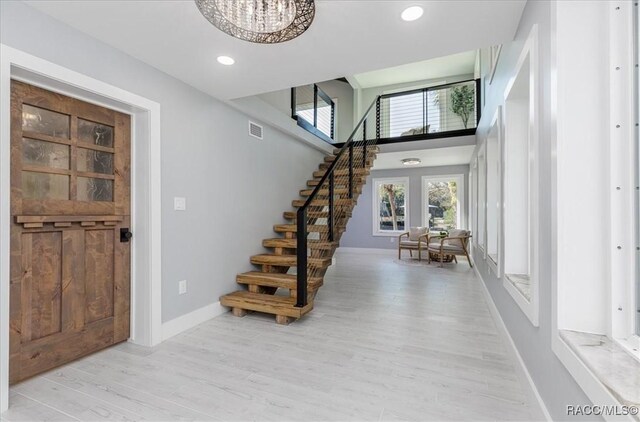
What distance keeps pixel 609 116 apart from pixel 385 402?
5.69 ft

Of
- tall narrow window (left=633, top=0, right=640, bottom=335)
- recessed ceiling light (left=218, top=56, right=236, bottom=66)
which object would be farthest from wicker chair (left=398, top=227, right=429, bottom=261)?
tall narrow window (left=633, top=0, right=640, bottom=335)

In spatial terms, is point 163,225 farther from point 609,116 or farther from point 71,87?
point 609,116

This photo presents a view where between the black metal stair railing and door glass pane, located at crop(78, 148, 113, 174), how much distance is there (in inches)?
63.8

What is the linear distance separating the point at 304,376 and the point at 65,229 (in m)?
1.95

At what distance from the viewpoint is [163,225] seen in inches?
103

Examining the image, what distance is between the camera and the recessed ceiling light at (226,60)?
2365 mm

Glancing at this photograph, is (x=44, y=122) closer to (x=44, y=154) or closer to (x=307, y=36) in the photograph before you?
(x=44, y=154)

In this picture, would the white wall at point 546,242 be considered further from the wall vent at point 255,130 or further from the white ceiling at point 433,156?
the white ceiling at point 433,156

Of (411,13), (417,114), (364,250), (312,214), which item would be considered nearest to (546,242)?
(411,13)

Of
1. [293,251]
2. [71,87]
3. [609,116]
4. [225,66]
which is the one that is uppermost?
[225,66]

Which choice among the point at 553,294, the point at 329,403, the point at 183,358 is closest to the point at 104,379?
the point at 183,358

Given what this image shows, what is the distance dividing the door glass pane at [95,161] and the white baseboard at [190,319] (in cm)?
139

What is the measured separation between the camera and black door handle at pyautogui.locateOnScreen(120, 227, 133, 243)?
246cm

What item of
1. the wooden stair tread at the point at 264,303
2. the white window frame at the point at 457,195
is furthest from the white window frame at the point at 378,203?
the wooden stair tread at the point at 264,303
